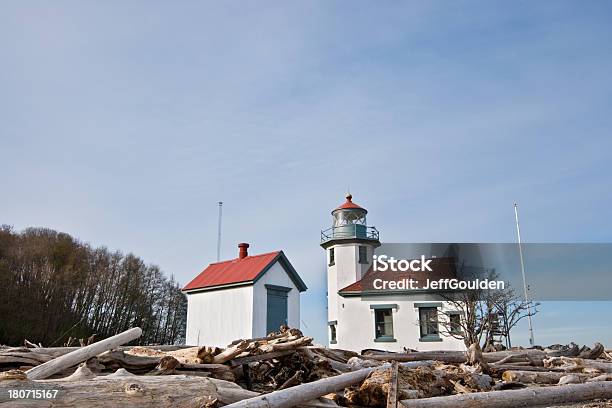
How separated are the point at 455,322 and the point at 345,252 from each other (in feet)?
22.5

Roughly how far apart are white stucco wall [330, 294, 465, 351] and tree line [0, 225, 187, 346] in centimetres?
1597

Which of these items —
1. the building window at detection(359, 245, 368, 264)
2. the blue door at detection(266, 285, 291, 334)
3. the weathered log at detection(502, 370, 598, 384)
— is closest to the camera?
the weathered log at detection(502, 370, 598, 384)

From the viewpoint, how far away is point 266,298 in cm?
2320

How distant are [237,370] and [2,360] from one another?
2605 millimetres

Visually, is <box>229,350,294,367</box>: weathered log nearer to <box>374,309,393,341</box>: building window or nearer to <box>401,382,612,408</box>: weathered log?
<box>401,382,612,408</box>: weathered log

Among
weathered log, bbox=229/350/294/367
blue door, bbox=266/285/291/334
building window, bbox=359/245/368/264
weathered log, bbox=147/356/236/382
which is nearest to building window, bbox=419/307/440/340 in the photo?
building window, bbox=359/245/368/264

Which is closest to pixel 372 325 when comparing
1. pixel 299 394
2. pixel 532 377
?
pixel 532 377

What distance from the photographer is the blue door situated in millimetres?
23109

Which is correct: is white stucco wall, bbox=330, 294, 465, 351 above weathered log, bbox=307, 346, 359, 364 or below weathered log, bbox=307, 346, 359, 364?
above

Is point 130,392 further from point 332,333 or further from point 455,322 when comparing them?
point 332,333

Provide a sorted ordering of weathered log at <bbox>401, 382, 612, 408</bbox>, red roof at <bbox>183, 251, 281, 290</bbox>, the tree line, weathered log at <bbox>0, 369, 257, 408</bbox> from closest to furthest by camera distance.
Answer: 1. weathered log at <bbox>0, 369, 257, 408</bbox>
2. weathered log at <bbox>401, 382, 612, 408</bbox>
3. red roof at <bbox>183, 251, 281, 290</bbox>
4. the tree line

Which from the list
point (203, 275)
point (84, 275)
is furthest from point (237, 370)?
point (84, 275)

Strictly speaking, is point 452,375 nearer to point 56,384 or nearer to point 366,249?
point 56,384

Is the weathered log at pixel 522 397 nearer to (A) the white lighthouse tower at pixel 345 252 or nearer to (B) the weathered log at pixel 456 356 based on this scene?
(B) the weathered log at pixel 456 356
